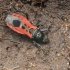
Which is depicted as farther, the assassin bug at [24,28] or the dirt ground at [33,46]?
the assassin bug at [24,28]

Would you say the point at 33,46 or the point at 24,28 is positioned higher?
the point at 24,28

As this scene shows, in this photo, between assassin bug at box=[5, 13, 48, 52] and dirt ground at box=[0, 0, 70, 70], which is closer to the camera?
dirt ground at box=[0, 0, 70, 70]

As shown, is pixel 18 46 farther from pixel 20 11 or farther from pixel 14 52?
pixel 20 11

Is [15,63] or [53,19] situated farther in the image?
[53,19]

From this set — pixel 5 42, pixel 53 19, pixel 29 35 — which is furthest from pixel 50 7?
pixel 5 42
